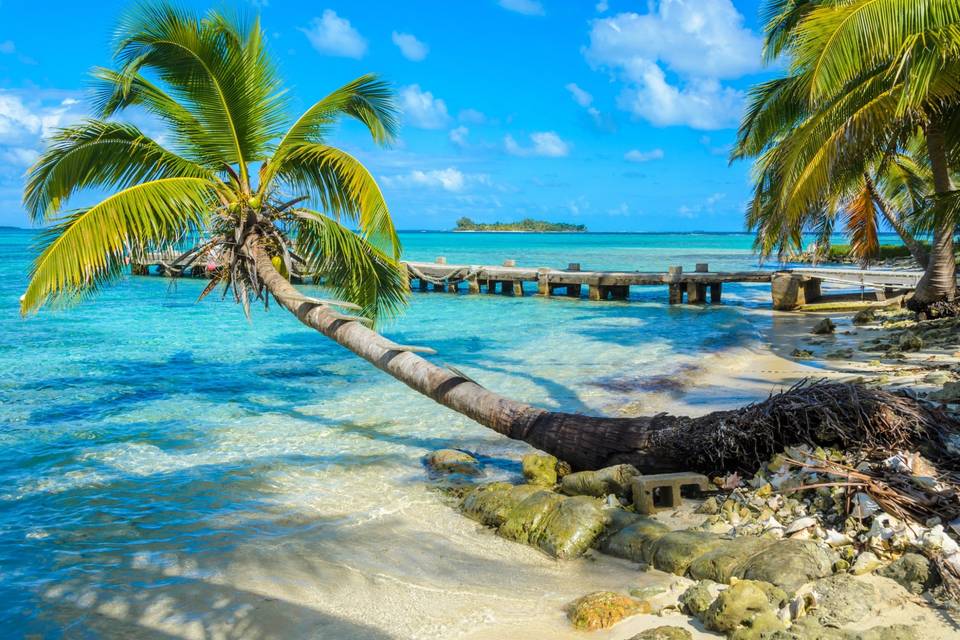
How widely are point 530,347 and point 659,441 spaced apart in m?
11.1

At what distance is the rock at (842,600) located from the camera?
4.08 metres

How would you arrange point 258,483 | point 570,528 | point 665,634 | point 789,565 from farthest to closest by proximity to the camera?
point 258,483
point 570,528
point 789,565
point 665,634

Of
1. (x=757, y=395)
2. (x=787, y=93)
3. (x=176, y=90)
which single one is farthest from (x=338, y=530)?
(x=787, y=93)

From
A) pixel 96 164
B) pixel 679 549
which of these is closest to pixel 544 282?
pixel 96 164

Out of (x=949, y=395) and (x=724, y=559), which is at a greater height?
(x=949, y=395)

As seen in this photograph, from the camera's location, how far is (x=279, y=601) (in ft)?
16.7

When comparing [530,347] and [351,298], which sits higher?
[351,298]

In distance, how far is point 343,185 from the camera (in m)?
9.58

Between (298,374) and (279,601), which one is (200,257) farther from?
(298,374)

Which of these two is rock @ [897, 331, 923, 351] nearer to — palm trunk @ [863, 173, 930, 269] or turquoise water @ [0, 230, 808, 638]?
turquoise water @ [0, 230, 808, 638]

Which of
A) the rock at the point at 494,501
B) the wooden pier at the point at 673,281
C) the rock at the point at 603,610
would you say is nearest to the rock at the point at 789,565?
the rock at the point at 603,610

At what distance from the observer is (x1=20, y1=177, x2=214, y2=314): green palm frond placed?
22.9 feet

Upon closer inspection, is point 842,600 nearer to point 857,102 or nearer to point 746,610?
point 746,610

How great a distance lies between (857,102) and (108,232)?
35.4 feet
